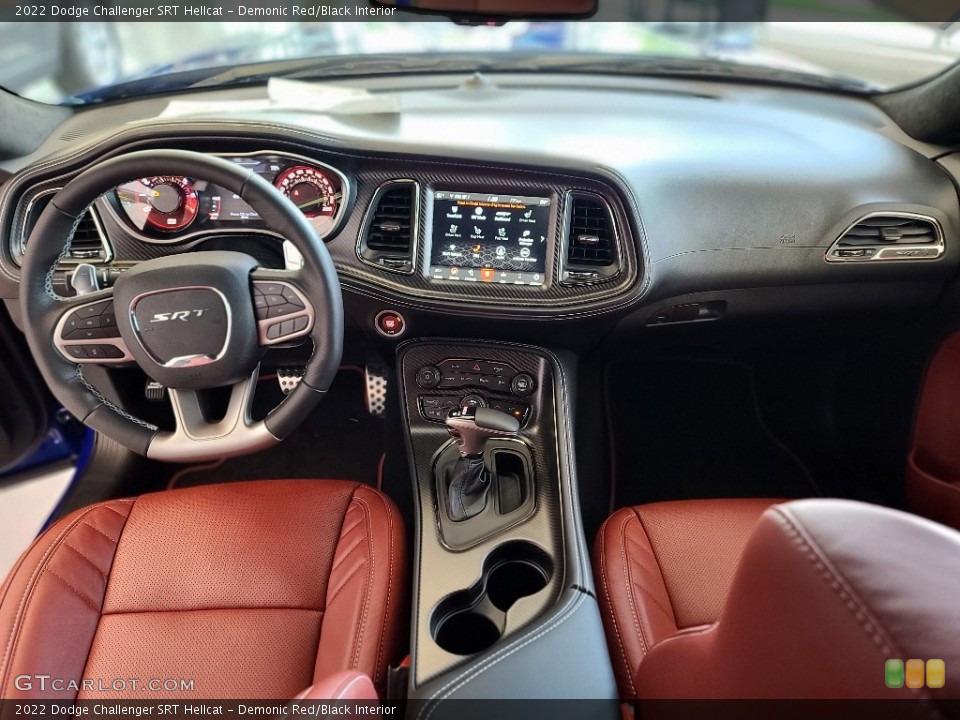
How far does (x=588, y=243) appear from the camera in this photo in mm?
1442

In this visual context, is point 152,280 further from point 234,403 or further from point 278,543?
point 278,543

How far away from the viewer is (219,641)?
1.19 meters

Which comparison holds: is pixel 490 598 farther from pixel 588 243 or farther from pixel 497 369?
pixel 588 243

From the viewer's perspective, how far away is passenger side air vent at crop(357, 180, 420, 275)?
144 cm

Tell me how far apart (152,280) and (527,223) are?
71 centimetres

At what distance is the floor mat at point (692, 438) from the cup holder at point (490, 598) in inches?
31.2

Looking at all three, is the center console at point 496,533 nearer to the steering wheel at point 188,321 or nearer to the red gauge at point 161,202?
the steering wheel at point 188,321

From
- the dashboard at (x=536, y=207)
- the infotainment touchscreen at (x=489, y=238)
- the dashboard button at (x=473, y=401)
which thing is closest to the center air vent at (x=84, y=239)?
the dashboard at (x=536, y=207)

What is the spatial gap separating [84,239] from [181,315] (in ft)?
1.77

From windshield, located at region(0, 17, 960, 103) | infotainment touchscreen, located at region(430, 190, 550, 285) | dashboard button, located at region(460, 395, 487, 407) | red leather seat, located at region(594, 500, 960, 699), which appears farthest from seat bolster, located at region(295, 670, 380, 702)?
windshield, located at region(0, 17, 960, 103)

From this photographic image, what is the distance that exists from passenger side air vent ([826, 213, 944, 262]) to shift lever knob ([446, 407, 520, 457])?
0.83 m

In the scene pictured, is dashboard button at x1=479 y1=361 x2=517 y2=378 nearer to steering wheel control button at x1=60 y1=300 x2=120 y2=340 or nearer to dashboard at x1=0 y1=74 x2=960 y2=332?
dashboard at x1=0 y1=74 x2=960 y2=332

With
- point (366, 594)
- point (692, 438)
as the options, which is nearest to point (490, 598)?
point (366, 594)

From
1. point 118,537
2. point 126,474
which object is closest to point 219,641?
point 118,537
